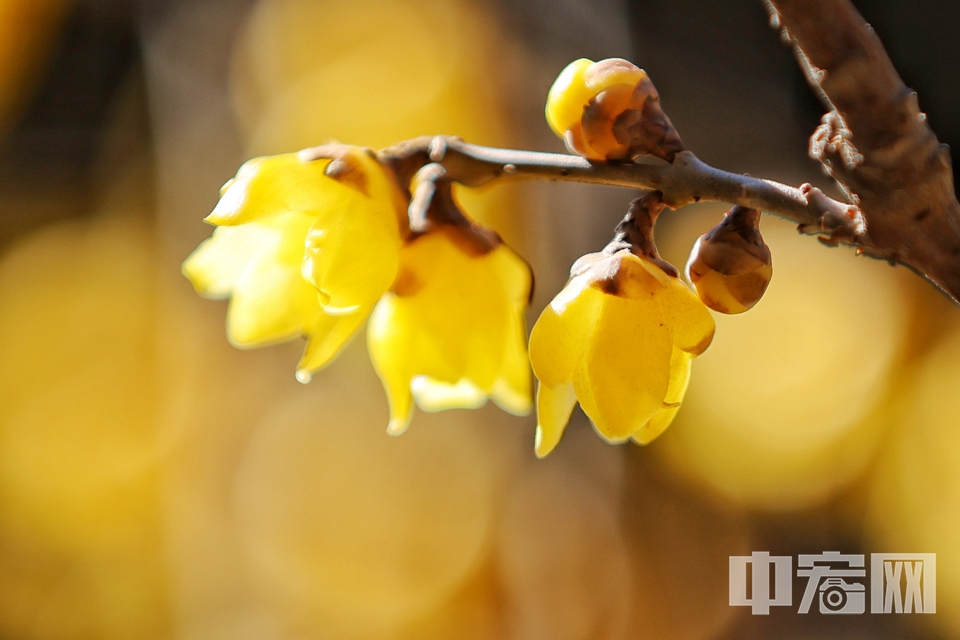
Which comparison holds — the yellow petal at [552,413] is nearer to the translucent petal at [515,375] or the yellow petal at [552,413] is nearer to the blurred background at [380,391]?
the translucent petal at [515,375]

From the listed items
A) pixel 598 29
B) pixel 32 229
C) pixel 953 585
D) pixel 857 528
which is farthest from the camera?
pixel 32 229

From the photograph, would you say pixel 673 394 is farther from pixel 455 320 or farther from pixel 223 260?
pixel 223 260

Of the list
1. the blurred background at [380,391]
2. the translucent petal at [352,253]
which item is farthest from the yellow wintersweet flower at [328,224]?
the blurred background at [380,391]

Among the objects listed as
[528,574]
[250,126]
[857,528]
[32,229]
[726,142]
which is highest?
[250,126]

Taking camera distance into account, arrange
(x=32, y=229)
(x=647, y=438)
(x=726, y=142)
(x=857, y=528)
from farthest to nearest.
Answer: (x=32, y=229) → (x=726, y=142) → (x=857, y=528) → (x=647, y=438)

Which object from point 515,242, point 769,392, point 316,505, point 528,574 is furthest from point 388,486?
point 769,392

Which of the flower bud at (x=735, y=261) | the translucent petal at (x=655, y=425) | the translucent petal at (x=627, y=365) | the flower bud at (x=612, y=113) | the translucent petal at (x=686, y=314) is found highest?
the flower bud at (x=612, y=113)

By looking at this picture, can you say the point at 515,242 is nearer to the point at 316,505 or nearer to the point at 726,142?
the point at 726,142
